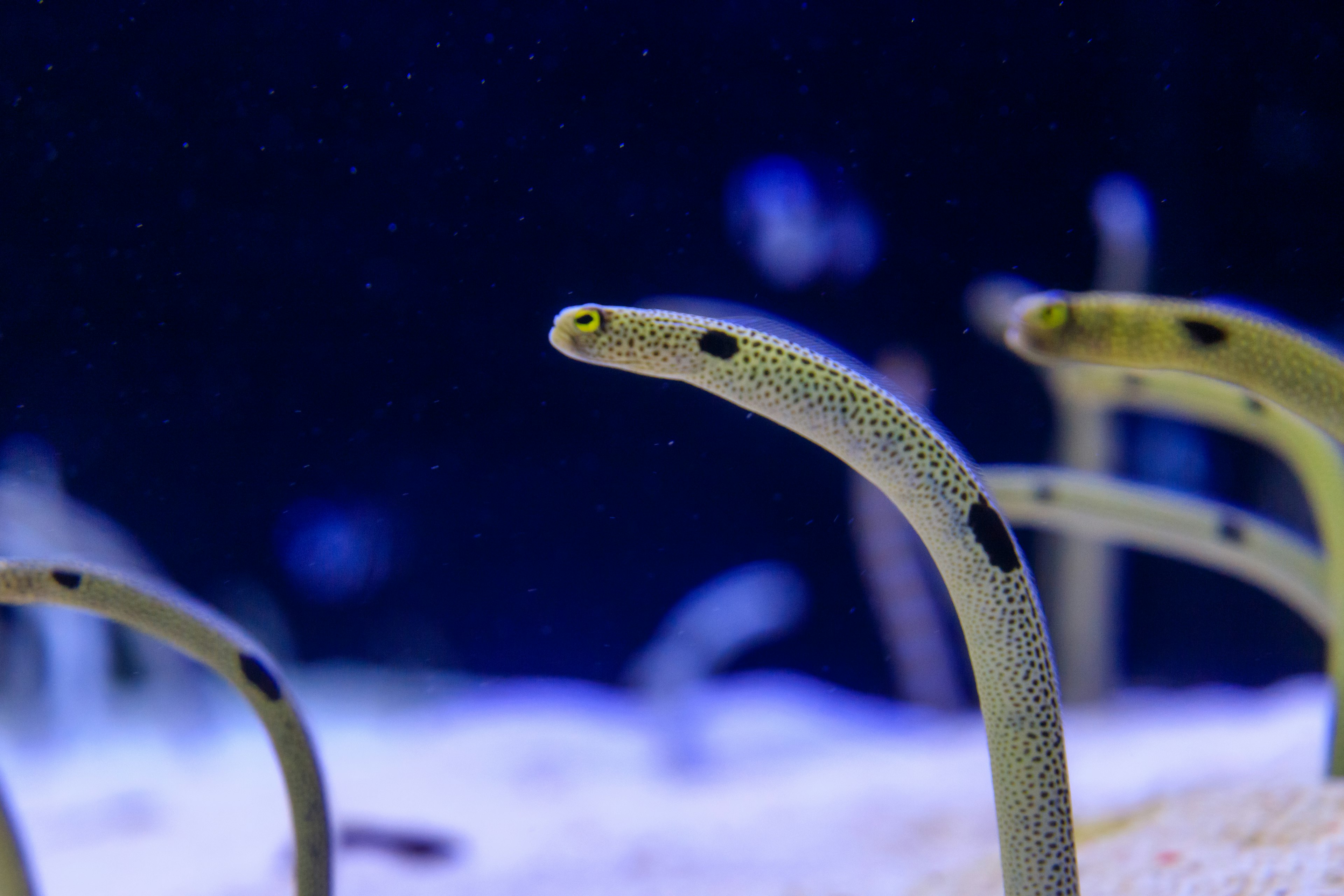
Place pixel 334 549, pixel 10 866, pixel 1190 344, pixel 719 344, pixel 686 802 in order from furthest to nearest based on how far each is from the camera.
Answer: pixel 334 549 < pixel 686 802 < pixel 10 866 < pixel 1190 344 < pixel 719 344

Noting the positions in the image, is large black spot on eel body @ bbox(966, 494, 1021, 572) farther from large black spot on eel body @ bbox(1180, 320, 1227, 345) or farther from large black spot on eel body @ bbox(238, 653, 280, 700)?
large black spot on eel body @ bbox(238, 653, 280, 700)

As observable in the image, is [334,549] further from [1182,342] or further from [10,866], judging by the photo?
[1182,342]

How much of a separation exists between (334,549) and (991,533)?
5880mm

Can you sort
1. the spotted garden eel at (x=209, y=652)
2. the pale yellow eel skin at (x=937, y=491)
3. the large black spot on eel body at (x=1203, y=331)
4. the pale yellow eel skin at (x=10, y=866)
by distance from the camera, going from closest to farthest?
the pale yellow eel skin at (x=937, y=491) < the large black spot on eel body at (x=1203, y=331) < the spotted garden eel at (x=209, y=652) < the pale yellow eel skin at (x=10, y=866)

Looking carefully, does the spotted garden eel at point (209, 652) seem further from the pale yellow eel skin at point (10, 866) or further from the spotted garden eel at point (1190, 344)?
the spotted garden eel at point (1190, 344)

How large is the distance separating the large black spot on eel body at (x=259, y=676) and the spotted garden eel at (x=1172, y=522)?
5.85ft

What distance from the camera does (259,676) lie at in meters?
Result: 1.57

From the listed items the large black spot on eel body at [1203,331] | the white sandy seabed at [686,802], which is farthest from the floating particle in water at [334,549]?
the large black spot on eel body at [1203,331]

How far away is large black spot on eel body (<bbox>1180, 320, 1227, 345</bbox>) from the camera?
120cm

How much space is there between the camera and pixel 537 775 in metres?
4.71

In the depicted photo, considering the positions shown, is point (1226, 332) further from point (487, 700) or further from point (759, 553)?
point (487, 700)

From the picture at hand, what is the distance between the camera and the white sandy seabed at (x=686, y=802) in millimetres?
2107

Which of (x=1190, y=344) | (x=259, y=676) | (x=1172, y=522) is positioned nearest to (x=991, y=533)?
(x=1190, y=344)

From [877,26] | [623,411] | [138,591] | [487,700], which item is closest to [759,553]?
[623,411]
